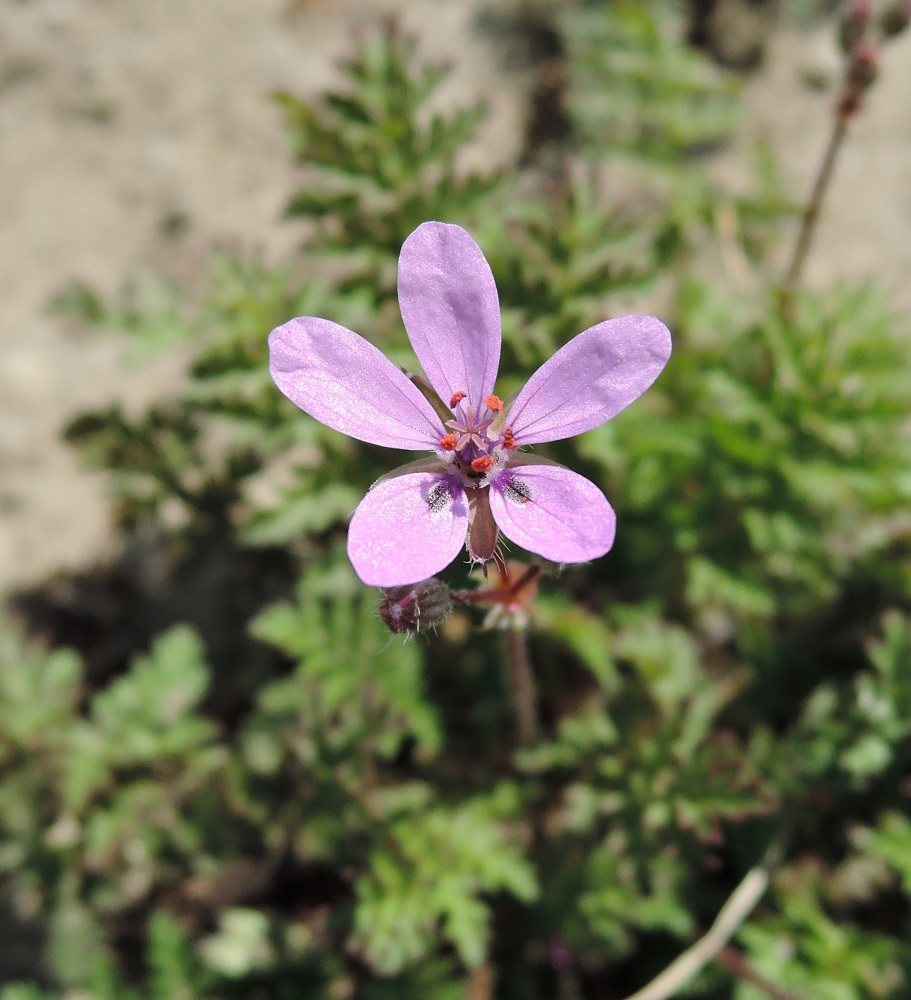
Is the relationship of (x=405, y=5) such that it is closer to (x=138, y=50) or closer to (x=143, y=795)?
(x=138, y=50)

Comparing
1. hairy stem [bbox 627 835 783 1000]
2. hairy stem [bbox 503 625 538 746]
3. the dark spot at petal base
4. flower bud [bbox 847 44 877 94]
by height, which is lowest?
hairy stem [bbox 627 835 783 1000]

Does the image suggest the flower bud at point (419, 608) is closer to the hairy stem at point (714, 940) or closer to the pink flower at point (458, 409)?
the pink flower at point (458, 409)

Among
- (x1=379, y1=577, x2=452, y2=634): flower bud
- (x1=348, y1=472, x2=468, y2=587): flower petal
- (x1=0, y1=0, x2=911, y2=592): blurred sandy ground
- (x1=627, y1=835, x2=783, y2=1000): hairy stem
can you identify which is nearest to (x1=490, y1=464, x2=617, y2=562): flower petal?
(x1=348, y1=472, x2=468, y2=587): flower petal

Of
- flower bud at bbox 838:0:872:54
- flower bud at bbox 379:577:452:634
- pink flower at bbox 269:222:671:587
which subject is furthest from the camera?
flower bud at bbox 838:0:872:54

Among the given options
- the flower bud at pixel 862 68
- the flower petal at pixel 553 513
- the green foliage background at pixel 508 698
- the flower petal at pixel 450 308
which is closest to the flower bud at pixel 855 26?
the flower bud at pixel 862 68

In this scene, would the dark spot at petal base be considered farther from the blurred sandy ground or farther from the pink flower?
the blurred sandy ground

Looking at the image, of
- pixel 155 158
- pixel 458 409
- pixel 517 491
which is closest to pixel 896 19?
pixel 458 409
